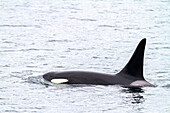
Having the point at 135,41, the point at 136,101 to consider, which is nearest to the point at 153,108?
the point at 136,101

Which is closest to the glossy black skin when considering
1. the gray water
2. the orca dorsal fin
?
the orca dorsal fin

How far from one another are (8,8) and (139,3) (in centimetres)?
1027

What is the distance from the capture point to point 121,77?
18.5m

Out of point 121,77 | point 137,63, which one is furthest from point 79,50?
point 137,63

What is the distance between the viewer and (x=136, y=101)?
16.9 meters

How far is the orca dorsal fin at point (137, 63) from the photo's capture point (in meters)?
18.3

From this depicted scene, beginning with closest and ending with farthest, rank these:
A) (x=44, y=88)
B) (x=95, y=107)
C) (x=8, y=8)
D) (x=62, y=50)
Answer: (x=95, y=107) → (x=44, y=88) → (x=62, y=50) → (x=8, y=8)

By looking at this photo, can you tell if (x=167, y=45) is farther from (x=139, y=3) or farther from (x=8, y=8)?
(x=139, y=3)

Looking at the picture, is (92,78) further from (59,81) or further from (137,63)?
(137,63)

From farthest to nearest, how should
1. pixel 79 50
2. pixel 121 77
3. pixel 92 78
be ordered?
pixel 79 50, pixel 121 77, pixel 92 78

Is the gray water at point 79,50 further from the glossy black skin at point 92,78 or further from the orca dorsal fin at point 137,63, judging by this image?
the orca dorsal fin at point 137,63

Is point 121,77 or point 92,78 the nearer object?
point 92,78

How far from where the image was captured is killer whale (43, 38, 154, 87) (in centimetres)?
1831

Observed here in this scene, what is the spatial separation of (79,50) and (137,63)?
823 centimetres
